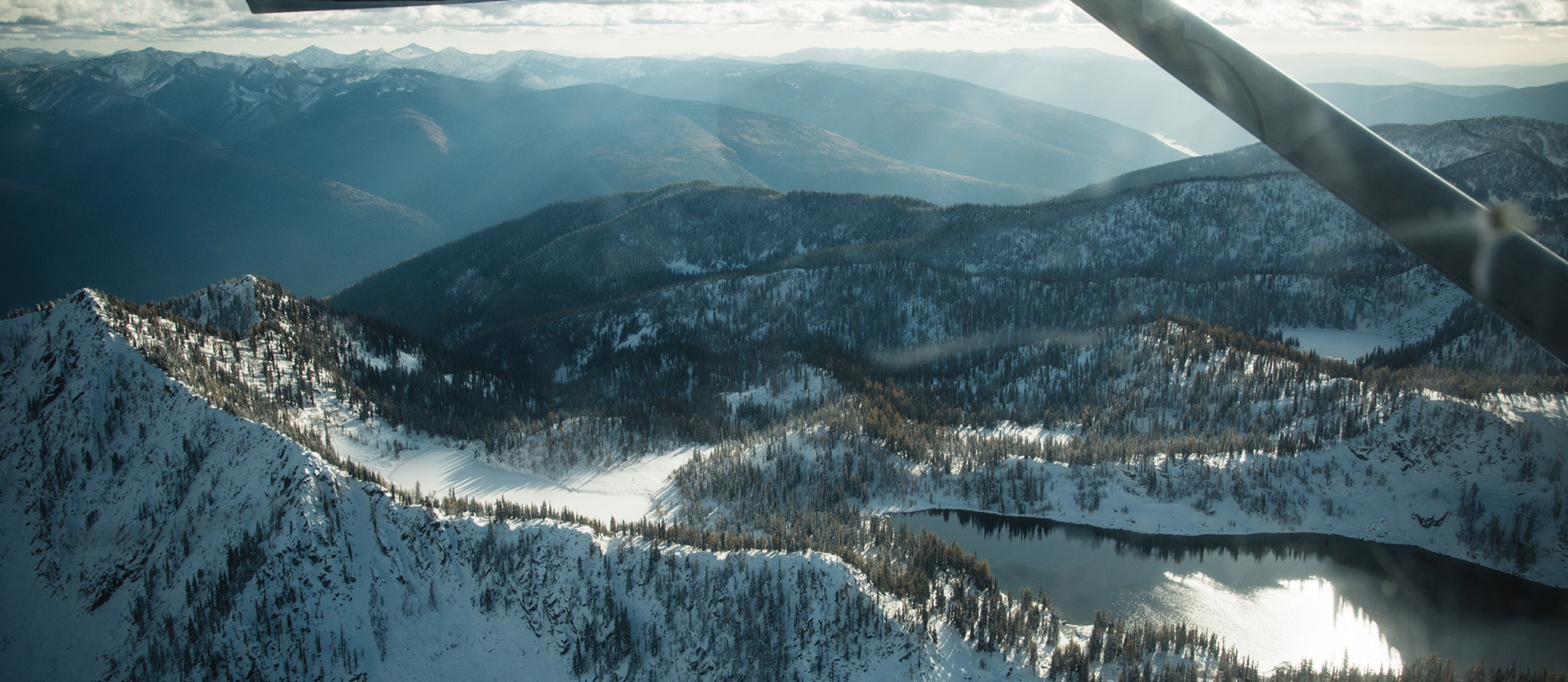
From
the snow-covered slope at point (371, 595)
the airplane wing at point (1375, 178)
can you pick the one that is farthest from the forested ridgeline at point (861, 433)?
the airplane wing at point (1375, 178)

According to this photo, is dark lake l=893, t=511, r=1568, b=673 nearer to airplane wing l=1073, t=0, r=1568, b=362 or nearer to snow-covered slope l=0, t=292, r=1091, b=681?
snow-covered slope l=0, t=292, r=1091, b=681

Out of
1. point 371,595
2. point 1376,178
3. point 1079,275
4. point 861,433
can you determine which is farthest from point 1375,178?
point 1079,275

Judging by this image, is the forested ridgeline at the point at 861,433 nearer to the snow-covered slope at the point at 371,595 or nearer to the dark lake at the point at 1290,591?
the snow-covered slope at the point at 371,595

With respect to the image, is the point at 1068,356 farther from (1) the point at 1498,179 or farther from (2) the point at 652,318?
(1) the point at 1498,179

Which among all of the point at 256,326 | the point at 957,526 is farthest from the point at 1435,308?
the point at 256,326

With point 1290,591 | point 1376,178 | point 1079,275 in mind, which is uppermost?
point 1376,178

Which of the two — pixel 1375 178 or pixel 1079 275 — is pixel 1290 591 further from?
pixel 1079 275

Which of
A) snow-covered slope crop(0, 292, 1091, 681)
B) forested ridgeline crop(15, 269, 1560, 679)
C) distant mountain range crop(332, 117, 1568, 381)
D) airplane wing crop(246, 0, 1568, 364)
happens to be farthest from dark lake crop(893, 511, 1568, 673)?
distant mountain range crop(332, 117, 1568, 381)
